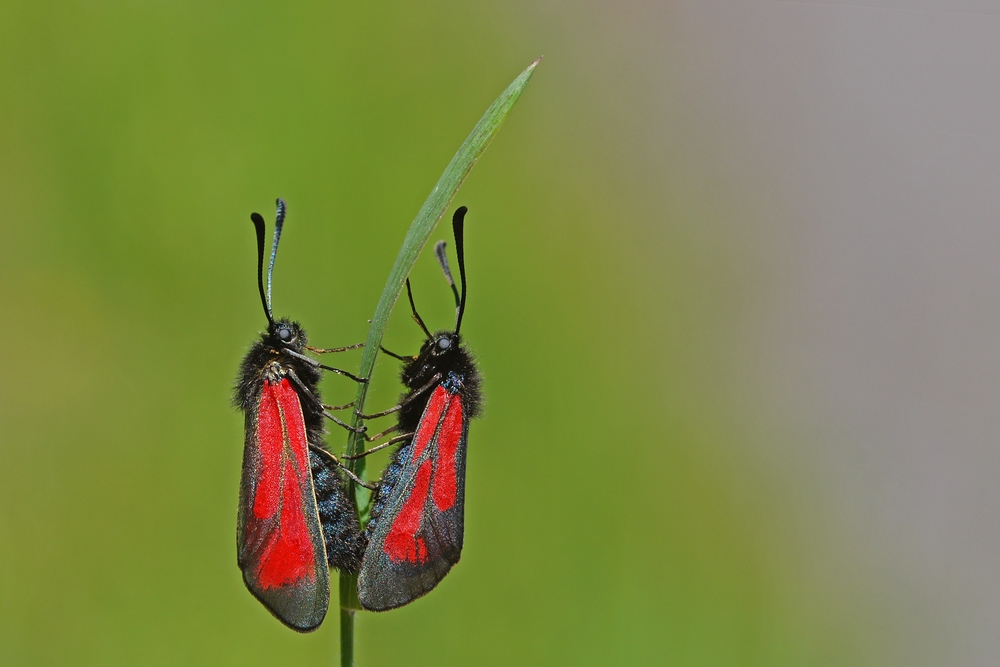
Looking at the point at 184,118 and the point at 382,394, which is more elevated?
the point at 184,118

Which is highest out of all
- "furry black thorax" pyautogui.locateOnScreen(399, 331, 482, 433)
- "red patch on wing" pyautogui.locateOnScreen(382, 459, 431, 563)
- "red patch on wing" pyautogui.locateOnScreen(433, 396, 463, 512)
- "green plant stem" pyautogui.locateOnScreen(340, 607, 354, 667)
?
"furry black thorax" pyautogui.locateOnScreen(399, 331, 482, 433)

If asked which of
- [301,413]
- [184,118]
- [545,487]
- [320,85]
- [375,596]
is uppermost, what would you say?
[320,85]

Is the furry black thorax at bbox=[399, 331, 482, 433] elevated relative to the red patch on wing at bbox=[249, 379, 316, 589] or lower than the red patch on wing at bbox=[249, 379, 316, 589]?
elevated

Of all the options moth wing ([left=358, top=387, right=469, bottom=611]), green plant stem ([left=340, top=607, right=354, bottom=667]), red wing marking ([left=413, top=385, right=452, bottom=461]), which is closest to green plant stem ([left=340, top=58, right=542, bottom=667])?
green plant stem ([left=340, top=607, right=354, bottom=667])

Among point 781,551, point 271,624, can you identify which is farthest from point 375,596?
point 781,551

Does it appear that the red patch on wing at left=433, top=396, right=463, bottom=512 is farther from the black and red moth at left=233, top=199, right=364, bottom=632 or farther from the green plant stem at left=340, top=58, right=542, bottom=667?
the green plant stem at left=340, top=58, right=542, bottom=667

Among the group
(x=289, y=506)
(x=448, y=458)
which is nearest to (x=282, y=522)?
(x=289, y=506)

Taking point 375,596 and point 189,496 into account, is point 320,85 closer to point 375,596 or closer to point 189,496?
point 189,496

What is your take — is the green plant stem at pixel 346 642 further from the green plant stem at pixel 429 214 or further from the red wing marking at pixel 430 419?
the red wing marking at pixel 430 419
